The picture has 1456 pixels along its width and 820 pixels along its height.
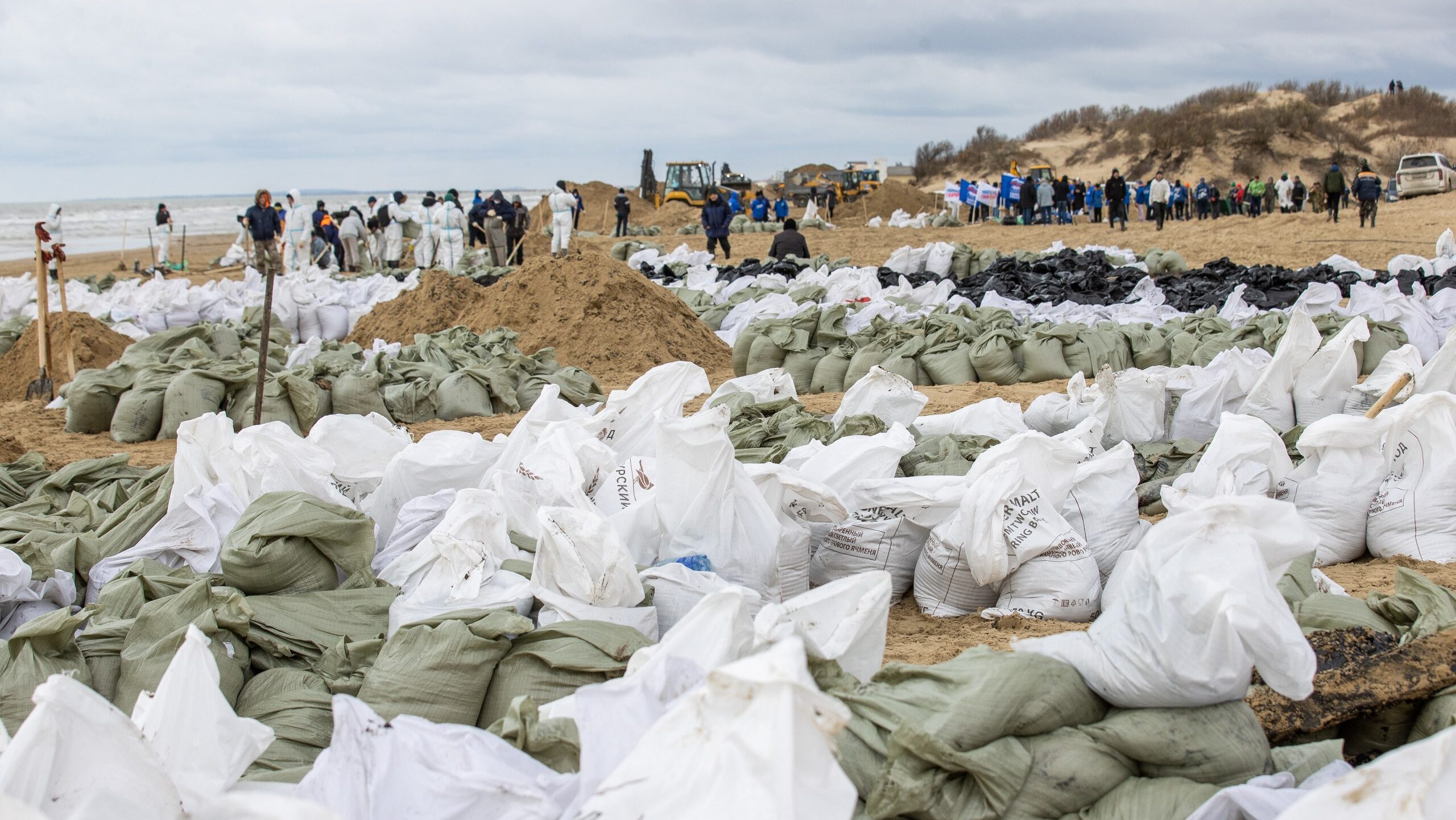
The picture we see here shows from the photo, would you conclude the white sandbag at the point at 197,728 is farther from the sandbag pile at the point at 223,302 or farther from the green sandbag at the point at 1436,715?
the sandbag pile at the point at 223,302

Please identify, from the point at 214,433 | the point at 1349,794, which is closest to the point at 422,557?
the point at 214,433

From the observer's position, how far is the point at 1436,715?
6.84 ft

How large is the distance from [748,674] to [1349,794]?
0.74m

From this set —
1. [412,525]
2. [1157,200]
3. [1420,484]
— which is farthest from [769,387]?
[1157,200]

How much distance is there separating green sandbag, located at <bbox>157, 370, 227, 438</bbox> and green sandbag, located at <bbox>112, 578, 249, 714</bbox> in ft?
12.7

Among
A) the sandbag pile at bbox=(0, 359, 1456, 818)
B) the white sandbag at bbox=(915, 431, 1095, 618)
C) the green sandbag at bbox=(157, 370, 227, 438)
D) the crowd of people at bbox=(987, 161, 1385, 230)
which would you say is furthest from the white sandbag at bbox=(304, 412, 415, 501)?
the crowd of people at bbox=(987, 161, 1385, 230)

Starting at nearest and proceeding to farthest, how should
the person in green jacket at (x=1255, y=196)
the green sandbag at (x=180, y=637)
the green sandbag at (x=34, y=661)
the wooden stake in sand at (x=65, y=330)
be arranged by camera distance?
the green sandbag at (x=34, y=661) < the green sandbag at (x=180, y=637) < the wooden stake in sand at (x=65, y=330) < the person in green jacket at (x=1255, y=196)

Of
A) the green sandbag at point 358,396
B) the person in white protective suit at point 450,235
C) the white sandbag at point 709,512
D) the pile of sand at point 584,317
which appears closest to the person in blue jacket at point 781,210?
the person in white protective suit at point 450,235

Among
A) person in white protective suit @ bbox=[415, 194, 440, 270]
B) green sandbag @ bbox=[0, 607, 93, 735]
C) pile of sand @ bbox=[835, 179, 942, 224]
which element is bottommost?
green sandbag @ bbox=[0, 607, 93, 735]

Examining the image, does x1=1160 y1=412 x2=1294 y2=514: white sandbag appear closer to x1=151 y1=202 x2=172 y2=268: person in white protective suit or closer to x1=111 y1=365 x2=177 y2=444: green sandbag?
x1=111 y1=365 x2=177 y2=444: green sandbag

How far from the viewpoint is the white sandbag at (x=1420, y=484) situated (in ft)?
11.0

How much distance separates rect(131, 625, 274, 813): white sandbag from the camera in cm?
173

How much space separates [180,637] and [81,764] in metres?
0.94

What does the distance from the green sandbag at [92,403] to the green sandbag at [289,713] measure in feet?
15.4
